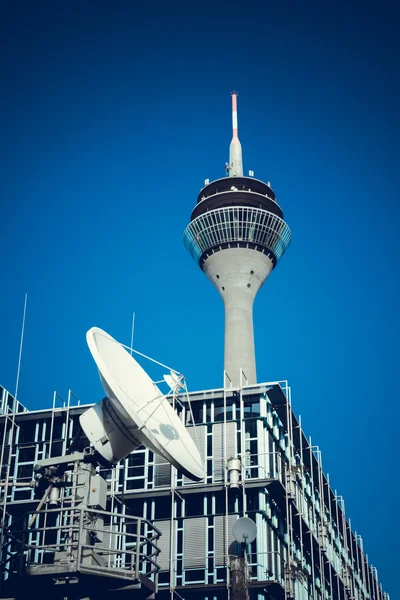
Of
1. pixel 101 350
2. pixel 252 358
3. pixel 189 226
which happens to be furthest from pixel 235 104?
pixel 101 350

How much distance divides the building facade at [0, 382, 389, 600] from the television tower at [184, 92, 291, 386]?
32217 mm

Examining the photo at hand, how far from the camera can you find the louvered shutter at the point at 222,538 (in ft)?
138

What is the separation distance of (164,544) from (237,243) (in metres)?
48.7

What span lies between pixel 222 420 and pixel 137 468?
200 inches

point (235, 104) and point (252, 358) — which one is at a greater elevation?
point (235, 104)

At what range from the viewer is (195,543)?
43.0 m

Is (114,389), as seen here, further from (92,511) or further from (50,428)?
(50,428)

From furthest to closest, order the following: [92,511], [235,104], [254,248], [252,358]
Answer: [235,104]
[254,248]
[252,358]
[92,511]

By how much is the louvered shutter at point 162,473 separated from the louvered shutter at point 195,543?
230 centimetres

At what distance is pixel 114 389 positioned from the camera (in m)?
29.3

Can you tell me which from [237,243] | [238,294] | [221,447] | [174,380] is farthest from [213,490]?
[237,243]

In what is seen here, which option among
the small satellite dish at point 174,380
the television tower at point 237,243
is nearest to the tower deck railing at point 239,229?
the television tower at point 237,243

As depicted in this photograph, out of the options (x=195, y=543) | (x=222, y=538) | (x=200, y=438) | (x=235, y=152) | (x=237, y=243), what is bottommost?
(x=195, y=543)

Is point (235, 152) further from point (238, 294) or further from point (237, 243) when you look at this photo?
point (238, 294)
